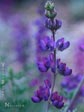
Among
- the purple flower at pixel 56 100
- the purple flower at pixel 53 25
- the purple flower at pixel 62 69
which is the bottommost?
the purple flower at pixel 56 100

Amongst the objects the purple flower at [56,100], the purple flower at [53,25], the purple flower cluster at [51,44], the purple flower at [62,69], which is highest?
the purple flower at [53,25]

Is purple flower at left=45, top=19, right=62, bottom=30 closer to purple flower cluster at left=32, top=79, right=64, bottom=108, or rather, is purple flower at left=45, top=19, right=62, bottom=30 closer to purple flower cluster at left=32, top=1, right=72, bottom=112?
purple flower cluster at left=32, top=1, right=72, bottom=112

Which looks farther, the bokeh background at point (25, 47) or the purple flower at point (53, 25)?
the bokeh background at point (25, 47)

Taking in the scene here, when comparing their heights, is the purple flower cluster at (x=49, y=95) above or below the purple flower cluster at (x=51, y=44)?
below

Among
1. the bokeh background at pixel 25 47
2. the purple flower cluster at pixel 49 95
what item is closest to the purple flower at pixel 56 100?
the purple flower cluster at pixel 49 95

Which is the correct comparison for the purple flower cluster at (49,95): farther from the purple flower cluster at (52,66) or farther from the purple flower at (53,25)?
the purple flower at (53,25)

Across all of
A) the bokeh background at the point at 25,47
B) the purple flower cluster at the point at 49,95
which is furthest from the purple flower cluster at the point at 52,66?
the bokeh background at the point at 25,47

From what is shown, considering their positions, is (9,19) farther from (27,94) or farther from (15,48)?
(27,94)

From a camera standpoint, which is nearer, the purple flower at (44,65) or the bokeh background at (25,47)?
the purple flower at (44,65)

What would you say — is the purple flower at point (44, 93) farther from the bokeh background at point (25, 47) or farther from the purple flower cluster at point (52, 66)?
the bokeh background at point (25, 47)
